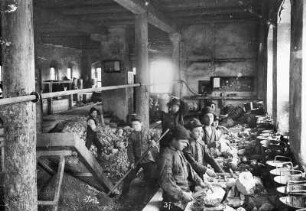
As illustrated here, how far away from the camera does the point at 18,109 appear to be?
3.26m

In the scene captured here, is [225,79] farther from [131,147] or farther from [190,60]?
[131,147]

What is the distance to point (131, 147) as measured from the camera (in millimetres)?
7375

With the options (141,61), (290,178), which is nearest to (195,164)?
(290,178)

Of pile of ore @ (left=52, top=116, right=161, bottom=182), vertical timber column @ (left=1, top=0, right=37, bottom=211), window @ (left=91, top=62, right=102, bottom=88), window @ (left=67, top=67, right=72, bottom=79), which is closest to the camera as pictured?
vertical timber column @ (left=1, top=0, right=37, bottom=211)

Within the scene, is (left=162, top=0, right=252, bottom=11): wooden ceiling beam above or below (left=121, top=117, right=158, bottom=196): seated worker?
above

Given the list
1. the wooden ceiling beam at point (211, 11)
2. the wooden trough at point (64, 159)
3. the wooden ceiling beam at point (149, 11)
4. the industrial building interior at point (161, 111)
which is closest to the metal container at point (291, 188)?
the industrial building interior at point (161, 111)

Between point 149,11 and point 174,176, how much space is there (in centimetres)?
666

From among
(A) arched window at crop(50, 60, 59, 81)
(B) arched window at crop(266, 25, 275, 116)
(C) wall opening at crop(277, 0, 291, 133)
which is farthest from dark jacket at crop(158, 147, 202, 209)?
(A) arched window at crop(50, 60, 59, 81)

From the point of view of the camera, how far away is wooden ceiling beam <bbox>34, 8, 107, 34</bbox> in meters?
10.4

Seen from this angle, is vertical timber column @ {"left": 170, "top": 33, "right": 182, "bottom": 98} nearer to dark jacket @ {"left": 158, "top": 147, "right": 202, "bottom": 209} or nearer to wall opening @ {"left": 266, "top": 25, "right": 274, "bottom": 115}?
wall opening @ {"left": 266, "top": 25, "right": 274, "bottom": 115}

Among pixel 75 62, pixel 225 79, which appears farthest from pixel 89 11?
pixel 75 62

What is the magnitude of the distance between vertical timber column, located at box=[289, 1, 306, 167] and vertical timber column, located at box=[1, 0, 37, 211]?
4.30m

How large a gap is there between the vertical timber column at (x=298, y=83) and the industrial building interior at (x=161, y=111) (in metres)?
0.02

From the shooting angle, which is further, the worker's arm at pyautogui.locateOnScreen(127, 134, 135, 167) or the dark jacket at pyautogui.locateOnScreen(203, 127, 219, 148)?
the dark jacket at pyautogui.locateOnScreen(203, 127, 219, 148)
